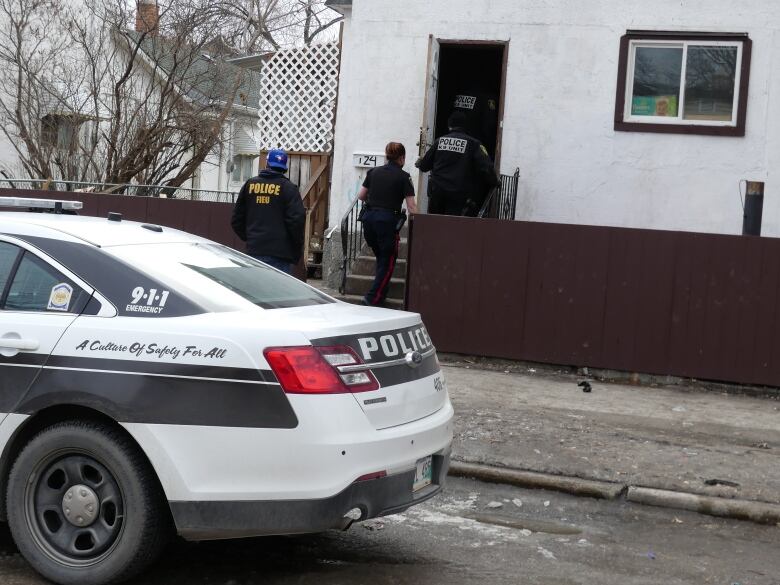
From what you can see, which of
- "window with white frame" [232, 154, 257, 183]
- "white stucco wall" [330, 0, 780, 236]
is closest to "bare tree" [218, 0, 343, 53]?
"window with white frame" [232, 154, 257, 183]

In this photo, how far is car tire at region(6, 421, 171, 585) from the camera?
4.30 metres

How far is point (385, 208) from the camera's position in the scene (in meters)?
11.1

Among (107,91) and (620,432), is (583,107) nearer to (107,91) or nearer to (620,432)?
(620,432)

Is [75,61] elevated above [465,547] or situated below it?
above

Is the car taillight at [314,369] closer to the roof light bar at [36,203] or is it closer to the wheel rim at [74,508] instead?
the wheel rim at [74,508]

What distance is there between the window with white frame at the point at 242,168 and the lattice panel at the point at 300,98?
18.5 metres

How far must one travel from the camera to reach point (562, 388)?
9.66 metres

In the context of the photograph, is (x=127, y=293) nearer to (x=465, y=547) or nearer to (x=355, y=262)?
(x=465, y=547)

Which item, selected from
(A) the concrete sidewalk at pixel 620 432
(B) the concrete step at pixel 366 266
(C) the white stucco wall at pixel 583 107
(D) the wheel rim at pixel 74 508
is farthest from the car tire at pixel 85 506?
(C) the white stucco wall at pixel 583 107

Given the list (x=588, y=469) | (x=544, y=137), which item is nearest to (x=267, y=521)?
(x=588, y=469)

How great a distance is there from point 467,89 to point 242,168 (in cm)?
1998

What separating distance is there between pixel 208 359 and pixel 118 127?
15.1 meters

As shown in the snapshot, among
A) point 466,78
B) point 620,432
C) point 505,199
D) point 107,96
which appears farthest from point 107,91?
point 620,432

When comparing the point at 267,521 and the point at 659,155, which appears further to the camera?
the point at 659,155
